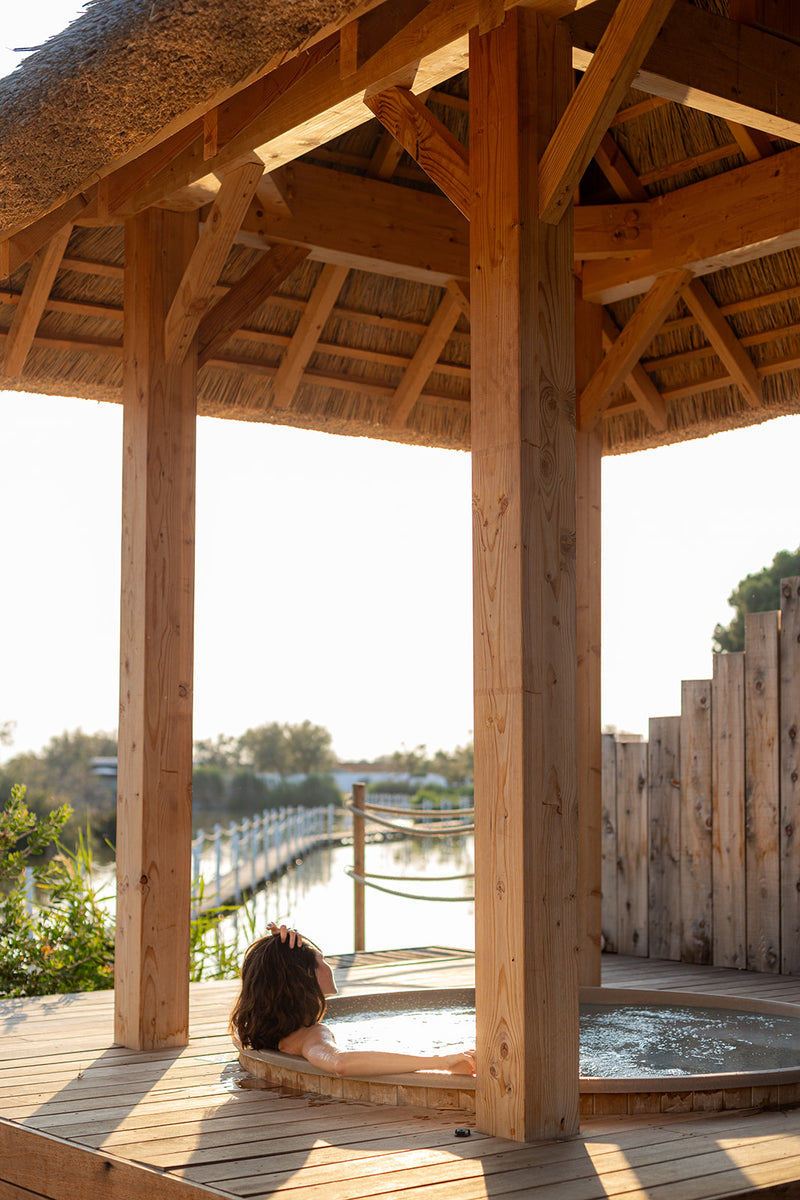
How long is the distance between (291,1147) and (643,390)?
451cm

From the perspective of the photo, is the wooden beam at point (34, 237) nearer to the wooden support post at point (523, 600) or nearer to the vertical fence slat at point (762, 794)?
Answer: the wooden support post at point (523, 600)

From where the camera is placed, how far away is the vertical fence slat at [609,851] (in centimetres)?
670

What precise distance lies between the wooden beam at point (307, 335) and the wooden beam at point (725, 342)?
1.66m

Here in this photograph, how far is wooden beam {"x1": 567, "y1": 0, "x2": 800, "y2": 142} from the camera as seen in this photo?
3.61 metres

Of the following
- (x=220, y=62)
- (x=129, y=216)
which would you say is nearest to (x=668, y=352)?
(x=129, y=216)

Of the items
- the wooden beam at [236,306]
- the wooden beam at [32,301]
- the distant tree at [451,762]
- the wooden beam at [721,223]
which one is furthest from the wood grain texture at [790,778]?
the distant tree at [451,762]

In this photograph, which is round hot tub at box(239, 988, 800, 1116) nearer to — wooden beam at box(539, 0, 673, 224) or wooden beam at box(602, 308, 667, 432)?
wooden beam at box(539, 0, 673, 224)

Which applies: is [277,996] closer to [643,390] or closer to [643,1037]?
[643,1037]

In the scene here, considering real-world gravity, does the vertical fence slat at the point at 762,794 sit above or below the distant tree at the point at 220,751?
above

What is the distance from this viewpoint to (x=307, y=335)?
18.8ft

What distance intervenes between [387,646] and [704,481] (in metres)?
11.0

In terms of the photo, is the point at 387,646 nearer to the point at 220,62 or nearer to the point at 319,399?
the point at 319,399

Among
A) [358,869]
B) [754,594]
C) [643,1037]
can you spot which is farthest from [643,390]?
[754,594]

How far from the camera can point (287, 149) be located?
3.88 m
